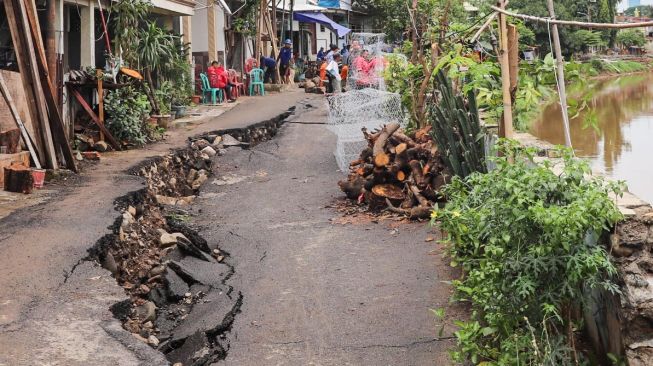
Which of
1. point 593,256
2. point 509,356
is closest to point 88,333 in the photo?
point 509,356

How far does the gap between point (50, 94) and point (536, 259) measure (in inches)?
289

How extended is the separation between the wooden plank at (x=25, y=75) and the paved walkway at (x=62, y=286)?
2.20 feet

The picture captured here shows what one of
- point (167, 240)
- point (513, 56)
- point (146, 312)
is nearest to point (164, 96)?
point (167, 240)

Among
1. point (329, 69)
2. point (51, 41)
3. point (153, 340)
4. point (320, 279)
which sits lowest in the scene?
point (153, 340)

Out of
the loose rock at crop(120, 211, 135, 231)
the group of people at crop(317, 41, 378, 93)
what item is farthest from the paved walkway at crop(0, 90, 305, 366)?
the group of people at crop(317, 41, 378, 93)

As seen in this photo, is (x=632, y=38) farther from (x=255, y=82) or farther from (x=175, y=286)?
(x=175, y=286)

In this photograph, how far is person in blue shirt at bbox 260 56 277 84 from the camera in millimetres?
24812

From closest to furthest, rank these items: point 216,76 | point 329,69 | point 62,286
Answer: point 62,286 < point 216,76 < point 329,69

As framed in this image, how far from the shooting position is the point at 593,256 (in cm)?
417

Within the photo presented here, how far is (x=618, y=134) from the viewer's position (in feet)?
Answer: 80.4

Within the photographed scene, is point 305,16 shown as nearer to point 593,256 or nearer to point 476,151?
point 476,151

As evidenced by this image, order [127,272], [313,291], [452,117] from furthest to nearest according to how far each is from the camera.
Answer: [452,117]
[127,272]
[313,291]

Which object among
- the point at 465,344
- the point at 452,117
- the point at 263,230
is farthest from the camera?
the point at 263,230

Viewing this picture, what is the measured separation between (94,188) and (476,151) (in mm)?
4494
